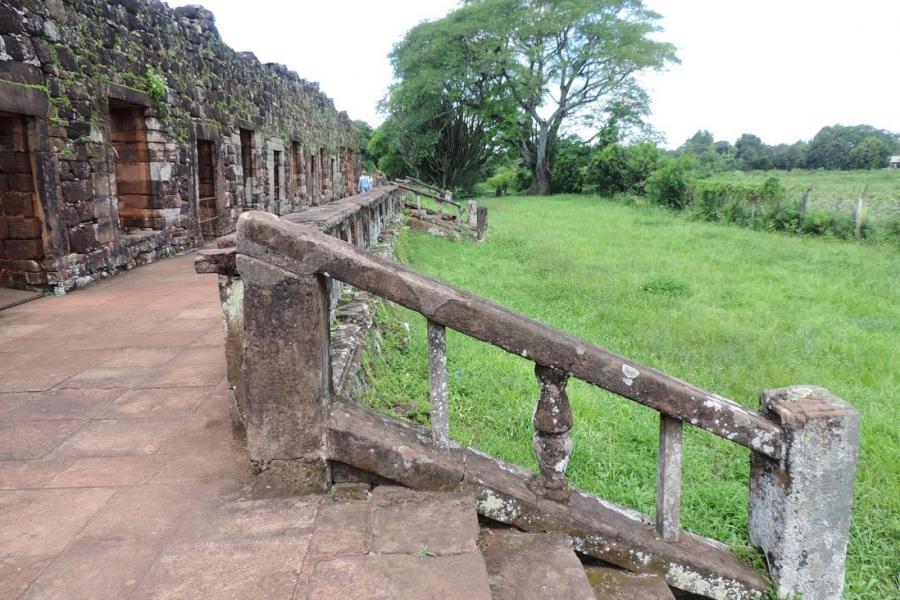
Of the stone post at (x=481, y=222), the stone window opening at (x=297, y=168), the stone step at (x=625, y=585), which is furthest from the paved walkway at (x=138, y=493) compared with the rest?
the stone window opening at (x=297, y=168)

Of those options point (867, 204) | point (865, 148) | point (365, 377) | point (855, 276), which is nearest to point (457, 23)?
point (867, 204)

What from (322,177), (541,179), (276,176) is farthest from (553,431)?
(541,179)

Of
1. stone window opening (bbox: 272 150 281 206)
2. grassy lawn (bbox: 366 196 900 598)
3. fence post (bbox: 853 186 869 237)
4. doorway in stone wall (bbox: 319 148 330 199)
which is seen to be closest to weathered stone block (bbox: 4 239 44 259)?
grassy lawn (bbox: 366 196 900 598)

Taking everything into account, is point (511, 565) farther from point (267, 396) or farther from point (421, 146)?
point (421, 146)

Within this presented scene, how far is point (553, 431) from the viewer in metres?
2.50

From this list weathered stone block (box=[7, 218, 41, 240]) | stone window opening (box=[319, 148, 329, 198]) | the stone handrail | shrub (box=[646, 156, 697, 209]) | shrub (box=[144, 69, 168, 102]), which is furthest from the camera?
shrub (box=[646, 156, 697, 209])

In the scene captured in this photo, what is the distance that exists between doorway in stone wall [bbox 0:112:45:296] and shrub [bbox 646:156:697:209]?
2247cm

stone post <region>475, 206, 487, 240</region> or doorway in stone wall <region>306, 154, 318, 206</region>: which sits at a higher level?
doorway in stone wall <region>306, 154, 318, 206</region>

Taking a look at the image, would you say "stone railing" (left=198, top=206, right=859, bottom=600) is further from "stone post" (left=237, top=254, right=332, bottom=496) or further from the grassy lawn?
the grassy lawn

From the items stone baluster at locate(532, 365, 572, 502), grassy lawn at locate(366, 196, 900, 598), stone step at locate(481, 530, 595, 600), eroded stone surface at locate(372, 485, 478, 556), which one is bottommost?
grassy lawn at locate(366, 196, 900, 598)

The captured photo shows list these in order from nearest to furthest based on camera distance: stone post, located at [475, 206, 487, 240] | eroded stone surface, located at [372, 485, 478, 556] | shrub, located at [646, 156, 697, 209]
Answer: eroded stone surface, located at [372, 485, 478, 556] < stone post, located at [475, 206, 487, 240] < shrub, located at [646, 156, 697, 209]

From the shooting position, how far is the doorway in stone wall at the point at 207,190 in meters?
10.7

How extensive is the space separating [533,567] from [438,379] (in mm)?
807

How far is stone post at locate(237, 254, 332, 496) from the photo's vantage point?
238cm
